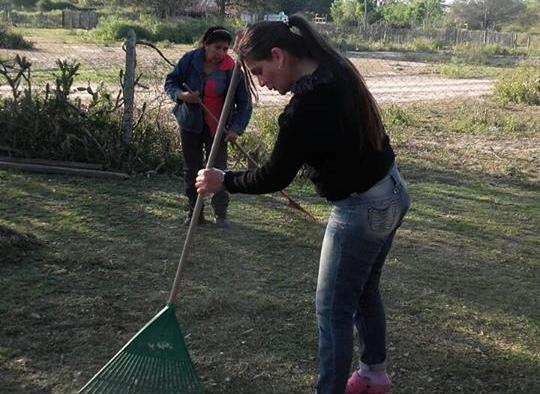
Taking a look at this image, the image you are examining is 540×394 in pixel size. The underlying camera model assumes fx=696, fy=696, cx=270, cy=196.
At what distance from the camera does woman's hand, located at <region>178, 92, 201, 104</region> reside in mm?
4945

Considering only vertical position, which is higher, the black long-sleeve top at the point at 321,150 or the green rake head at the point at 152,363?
the black long-sleeve top at the point at 321,150

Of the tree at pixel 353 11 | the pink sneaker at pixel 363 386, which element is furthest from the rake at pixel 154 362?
the tree at pixel 353 11

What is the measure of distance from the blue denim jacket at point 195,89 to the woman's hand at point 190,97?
2.6 inches

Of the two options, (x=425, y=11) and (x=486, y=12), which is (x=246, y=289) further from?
(x=425, y=11)

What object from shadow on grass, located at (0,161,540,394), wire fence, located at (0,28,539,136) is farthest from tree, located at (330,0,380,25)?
shadow on grass, located at (0,161,540,394)

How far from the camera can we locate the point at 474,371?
11.4ft

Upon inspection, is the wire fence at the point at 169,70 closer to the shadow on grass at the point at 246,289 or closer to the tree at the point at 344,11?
the shadow on grass at the point at 246,289

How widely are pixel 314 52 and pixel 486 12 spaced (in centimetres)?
6730

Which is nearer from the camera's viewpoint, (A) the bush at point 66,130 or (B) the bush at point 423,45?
(A) the bush at point 66,130

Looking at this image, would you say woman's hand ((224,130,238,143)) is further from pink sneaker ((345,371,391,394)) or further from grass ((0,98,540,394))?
pink sneaker ((345,371,391,394))

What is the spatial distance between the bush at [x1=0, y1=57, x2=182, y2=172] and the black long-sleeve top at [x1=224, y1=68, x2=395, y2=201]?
15.3 ft

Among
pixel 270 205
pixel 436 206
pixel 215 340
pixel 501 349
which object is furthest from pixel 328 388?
pixel 436 206

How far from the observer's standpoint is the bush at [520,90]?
14.9m

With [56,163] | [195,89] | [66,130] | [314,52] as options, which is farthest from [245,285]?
[66,130]
